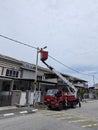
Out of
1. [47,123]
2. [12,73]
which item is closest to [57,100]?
[47,123]

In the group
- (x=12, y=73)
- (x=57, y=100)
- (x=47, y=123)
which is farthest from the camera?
(x=12, y=73)

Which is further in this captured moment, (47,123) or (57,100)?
(57,100)

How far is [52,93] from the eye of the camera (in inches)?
848

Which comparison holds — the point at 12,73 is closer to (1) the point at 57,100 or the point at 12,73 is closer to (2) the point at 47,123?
(1) the point at 57,100

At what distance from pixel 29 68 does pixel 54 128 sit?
19833 millimetres

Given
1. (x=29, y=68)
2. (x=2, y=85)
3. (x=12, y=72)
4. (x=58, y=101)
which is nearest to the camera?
(x=58, y=101)

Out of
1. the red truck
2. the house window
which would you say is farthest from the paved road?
the house window

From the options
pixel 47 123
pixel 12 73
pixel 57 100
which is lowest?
pixel 47 123

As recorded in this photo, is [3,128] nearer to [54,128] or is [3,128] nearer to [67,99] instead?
[54,128]

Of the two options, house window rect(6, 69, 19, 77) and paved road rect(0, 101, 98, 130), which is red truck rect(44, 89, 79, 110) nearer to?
paved road rect(0, 101, 98, 130)

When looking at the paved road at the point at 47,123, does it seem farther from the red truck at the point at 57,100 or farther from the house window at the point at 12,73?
the house window at the point at 12,73

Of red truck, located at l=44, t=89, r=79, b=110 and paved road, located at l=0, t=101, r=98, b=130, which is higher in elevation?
red truck, located at l=44, t=89, r=79, b=110

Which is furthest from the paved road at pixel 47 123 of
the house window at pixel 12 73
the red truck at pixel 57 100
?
the house window at pixel 12 73

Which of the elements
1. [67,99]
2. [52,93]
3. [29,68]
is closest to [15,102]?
[52,93]
